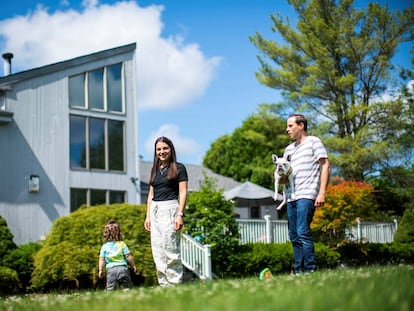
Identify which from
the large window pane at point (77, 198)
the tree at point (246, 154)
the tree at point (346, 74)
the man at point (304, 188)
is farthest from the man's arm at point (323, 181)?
the tree at point (246, 154)

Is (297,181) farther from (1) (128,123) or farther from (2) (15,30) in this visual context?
(2) (15,30)

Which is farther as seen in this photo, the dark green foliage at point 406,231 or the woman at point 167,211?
the dark green foliage at point 406,231

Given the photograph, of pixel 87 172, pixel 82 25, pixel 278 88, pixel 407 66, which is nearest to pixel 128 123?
pixel 87 172

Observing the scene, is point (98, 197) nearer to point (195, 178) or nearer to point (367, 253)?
point (367, 253)

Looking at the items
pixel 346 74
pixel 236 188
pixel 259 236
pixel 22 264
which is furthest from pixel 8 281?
pixel 346 74

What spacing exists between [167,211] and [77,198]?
12325mm

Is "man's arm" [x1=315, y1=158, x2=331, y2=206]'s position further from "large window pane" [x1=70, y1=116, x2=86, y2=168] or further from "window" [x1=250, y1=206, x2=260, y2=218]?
"window" [x1=250, y1=206, x2=260, y2=218]

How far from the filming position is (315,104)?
25.7 meters

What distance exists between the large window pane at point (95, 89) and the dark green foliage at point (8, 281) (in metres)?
7.67

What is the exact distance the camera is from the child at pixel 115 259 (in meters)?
7.82

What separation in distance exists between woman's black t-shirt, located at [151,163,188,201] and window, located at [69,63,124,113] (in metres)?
12.5

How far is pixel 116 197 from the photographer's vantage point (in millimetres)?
19125

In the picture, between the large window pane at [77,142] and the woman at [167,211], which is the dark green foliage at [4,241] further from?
the woman at [167,211]

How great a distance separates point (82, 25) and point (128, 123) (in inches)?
160
